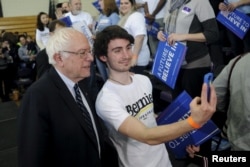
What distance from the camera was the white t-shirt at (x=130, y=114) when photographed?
4.57ft

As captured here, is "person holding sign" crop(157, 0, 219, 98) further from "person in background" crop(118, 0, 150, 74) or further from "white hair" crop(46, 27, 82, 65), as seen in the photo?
"white hair" crop(46, 27, 82, 65)

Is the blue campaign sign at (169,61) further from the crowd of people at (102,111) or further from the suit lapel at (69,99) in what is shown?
the suit lapel at (69,99)

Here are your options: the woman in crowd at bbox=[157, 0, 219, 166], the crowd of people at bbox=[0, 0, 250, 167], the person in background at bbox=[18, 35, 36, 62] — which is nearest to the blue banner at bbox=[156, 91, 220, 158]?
the crowd of people at bbox=[0, 0, 250, 167]

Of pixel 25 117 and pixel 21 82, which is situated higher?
pixel 25 117

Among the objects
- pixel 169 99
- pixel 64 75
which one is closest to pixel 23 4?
pixel 169 99

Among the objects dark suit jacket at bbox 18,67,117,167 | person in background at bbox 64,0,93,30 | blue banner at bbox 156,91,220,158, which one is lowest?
blue banner at bbox 156,91,220,158

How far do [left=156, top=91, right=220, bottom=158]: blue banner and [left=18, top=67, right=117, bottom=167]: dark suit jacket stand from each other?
0.63 metres

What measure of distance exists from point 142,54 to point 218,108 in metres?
1.67

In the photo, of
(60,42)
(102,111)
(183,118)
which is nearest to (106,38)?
(60,42)

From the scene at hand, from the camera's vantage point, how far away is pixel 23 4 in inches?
377

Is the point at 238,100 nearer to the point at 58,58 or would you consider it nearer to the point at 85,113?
the point at 85,113

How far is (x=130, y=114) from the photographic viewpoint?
56.3 inches

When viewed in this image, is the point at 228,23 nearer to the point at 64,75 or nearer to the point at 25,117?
the point at 64,75

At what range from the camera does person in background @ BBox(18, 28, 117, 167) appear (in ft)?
4.05
